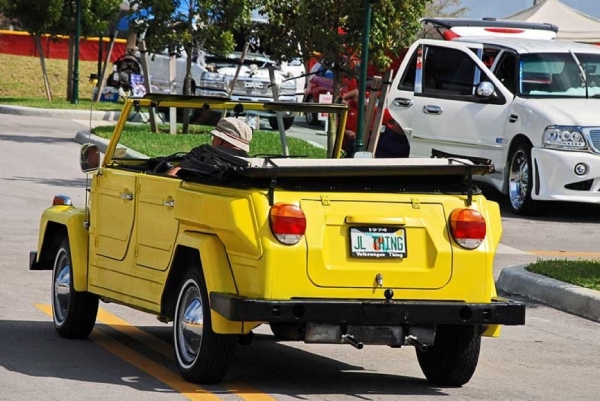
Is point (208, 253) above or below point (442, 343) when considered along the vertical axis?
above

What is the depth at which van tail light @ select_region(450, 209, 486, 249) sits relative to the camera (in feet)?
24.7

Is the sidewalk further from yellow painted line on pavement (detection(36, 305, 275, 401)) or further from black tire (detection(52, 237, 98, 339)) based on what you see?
black tire (detection(52, 237, 98, 339))

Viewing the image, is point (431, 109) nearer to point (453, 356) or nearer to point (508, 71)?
point (508, 71)

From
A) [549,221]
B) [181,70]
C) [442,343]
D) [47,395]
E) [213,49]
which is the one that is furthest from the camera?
[181,70]

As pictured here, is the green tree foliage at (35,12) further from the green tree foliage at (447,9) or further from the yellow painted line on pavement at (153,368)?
the yellow painted line on pavement at (153,368)

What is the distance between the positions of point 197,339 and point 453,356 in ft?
4.64

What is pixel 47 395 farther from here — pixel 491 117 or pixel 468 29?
pixel 468 29

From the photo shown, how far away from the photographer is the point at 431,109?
59.8ft

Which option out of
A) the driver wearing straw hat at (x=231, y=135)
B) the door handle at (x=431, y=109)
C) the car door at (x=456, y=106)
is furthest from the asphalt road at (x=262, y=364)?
the door handle at (x=431, y=109)

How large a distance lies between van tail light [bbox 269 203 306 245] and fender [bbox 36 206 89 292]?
212 centimetres

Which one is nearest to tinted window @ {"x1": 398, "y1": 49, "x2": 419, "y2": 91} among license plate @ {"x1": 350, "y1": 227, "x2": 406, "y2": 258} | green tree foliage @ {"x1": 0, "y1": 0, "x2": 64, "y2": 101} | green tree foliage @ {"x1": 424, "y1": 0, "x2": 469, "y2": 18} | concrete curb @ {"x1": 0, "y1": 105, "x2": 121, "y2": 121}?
license plate @ {"x1": 350, "y1": 227, "x2": 406, "y2": 258}

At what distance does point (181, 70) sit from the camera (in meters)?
32.8

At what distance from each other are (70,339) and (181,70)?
79.2ft

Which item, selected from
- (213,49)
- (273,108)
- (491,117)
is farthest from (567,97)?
(213,49)
